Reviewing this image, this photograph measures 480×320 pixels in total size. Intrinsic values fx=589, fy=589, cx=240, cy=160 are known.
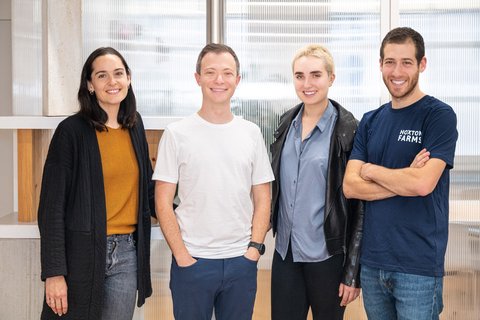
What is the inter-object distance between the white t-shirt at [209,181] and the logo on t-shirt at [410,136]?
0.55 meters

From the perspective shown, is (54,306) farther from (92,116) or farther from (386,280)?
(386,280)

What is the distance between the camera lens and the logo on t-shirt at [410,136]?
2.04 m

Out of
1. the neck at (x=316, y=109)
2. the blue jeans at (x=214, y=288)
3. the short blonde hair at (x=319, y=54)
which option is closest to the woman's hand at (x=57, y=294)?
the blue jeans at (x=214, y=288)

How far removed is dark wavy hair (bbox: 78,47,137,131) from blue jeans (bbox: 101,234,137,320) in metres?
0.42

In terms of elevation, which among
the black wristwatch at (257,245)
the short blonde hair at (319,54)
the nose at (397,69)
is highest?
the short blonde hair at (319,54)

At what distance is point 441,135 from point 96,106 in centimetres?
123

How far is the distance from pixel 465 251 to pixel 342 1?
156cm

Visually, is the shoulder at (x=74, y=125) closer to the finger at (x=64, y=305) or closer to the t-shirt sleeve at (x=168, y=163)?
the t-shirt sleeve at (x=168, y=163)

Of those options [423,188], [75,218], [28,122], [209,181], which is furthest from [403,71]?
[28,122]

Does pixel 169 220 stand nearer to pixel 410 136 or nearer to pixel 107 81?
pixel 107 81

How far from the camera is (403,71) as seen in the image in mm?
2078

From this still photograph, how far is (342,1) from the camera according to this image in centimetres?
336

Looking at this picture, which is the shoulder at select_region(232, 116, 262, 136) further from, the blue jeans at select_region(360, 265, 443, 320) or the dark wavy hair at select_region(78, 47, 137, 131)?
the blue jeans at select_region(360, 265, 443, 320)

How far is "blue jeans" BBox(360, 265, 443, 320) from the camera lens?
6.57 feet
